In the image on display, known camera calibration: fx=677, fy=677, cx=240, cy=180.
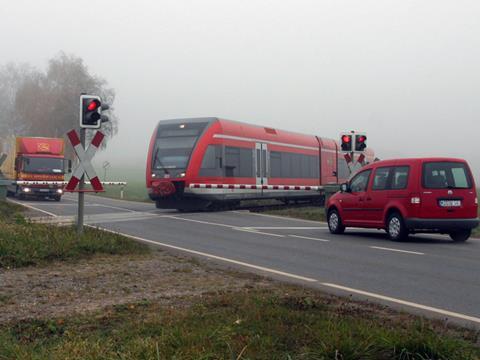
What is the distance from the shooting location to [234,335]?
5062 millimetres

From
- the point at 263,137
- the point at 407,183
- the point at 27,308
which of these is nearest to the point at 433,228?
the point at 407,183

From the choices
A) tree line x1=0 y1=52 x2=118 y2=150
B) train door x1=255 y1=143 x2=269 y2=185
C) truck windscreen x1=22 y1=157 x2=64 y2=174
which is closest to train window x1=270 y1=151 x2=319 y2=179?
train door x1=255 y1=143 x2=269 y2=185

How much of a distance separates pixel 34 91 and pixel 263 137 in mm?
50791

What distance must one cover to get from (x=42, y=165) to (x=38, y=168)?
265 mm

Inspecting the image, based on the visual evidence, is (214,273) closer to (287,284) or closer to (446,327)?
(287,284)

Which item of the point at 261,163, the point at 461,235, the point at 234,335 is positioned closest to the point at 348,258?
the point at 461,235

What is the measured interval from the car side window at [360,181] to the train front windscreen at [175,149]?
27.4 ft

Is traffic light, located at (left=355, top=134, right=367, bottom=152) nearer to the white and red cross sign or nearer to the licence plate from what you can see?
the licence plate

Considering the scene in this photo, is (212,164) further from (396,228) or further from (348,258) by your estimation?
(348,258)

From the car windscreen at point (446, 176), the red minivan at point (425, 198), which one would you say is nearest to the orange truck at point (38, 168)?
the red minivan at point (425, 198)

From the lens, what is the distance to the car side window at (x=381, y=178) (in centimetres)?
1512

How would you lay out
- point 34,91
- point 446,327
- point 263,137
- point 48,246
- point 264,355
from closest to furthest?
point 264,355 → point 446,327 → point 48,246 → point 263,137 → point 34,91

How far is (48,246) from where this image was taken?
1015cm

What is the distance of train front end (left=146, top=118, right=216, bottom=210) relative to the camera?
23312 millimetres
